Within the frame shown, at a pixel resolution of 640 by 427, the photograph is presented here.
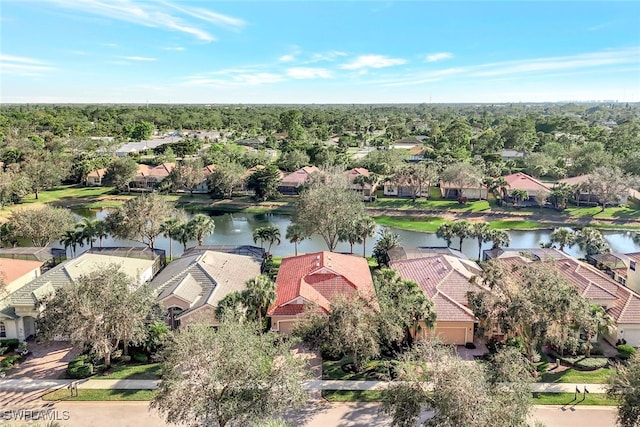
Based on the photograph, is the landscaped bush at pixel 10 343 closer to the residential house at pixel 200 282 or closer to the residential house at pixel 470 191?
the residential house at pixel 200 282

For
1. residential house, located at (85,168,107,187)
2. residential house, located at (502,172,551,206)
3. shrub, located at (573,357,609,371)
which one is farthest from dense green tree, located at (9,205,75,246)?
residential house, located at (502,172,551,206)

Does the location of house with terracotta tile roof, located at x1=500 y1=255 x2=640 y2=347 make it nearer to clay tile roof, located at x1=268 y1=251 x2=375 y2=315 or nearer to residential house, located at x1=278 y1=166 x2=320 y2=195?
clay tile roof, located at x1=268 y1=251 x2=375 y2=315

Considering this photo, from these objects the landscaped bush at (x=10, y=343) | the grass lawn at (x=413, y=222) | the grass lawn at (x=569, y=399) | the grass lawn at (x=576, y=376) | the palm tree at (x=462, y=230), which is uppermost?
the palm tree at (x=462, y=230)

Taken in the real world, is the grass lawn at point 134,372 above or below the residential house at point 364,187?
below

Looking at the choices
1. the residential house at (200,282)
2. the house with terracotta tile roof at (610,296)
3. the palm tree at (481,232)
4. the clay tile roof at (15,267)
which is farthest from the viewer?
the palm tree at (481,232)

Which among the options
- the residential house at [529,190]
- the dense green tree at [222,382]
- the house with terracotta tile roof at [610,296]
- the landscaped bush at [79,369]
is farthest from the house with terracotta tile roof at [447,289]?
the residential house at [529,190]

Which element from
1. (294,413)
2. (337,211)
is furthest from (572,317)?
(337,211)
